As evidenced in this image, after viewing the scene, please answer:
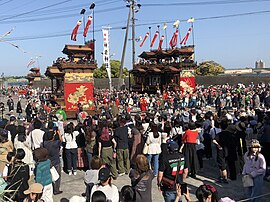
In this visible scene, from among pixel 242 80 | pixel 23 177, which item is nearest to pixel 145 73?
pixel 242 80

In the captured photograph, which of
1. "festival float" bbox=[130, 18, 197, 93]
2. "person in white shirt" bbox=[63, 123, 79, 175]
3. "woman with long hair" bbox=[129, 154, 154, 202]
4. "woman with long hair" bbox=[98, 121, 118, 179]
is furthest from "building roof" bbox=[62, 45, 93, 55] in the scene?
"woman with long hair" bbox=[129, 154, 154, 202]

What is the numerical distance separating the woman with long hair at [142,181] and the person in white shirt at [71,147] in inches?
166

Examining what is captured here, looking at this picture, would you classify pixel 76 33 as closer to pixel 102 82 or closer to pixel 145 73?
pixel 145 73

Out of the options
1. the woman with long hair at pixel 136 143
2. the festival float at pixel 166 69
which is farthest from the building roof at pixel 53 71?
the woman with long hair at pixel 136 143

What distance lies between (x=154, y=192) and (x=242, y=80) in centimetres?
3698

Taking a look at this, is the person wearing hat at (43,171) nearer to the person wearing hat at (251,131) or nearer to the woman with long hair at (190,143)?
the woman with long hair at (190,143)

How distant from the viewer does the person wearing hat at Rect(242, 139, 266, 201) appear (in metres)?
5.91

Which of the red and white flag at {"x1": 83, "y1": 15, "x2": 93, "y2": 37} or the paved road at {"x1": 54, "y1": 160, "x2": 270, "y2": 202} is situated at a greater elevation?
the red and white flag at {"x1": 83, "y1": 15, "x2": 93, "y2": 37}

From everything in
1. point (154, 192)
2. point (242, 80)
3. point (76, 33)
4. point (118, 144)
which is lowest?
point (154, 192)

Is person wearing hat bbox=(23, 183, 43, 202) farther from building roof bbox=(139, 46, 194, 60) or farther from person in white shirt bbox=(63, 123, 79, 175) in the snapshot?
building roof bbox=(139, 46, 194, 60)

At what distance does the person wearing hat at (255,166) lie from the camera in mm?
5910

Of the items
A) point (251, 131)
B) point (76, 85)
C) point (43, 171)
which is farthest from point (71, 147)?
point (76, 85)

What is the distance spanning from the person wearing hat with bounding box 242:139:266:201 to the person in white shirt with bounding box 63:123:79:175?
4.53 metres

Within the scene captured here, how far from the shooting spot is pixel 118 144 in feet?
27.7
